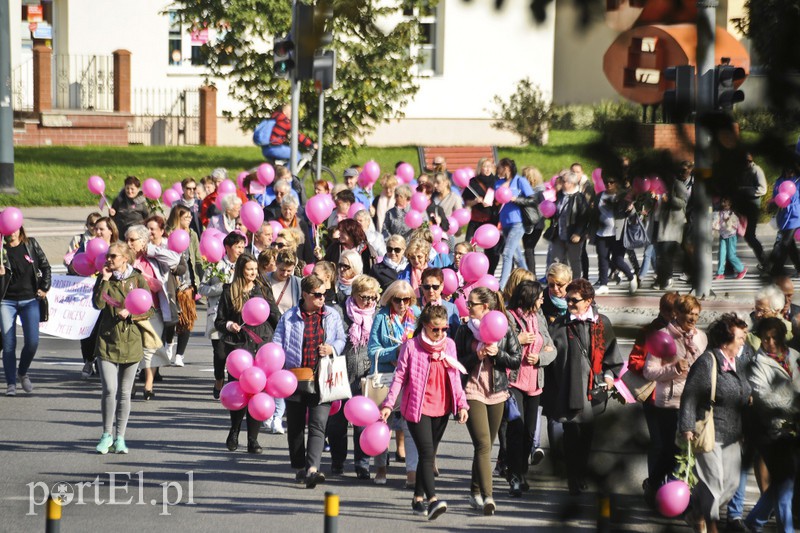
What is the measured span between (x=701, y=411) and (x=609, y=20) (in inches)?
39.7

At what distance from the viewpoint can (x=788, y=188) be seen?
1.70 metres

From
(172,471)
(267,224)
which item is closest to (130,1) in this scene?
(267,224)

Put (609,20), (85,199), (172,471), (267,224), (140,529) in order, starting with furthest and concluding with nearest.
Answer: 1. (85,199)
2. (267,224)
3. (172,471)
4. (140,529)
5. (609,20)

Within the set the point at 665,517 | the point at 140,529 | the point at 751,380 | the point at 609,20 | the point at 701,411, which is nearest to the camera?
the point at 609,20

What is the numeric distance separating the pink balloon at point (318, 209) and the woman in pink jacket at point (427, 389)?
523 centimetres

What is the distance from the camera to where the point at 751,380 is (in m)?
1.90

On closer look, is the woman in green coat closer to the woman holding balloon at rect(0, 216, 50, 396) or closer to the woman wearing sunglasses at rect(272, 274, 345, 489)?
the woman wearing sunglasses at rect(272, 274, 345, 489)

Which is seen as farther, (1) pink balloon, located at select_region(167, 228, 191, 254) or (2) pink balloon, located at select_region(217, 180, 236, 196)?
(2) pink balloon, located at select_region(217, 180, 236, 196)

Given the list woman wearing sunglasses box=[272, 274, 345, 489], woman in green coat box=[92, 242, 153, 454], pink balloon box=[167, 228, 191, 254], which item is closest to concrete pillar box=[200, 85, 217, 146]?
pink balloon box=[167, 228, 191, 254]

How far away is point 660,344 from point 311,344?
273 inches

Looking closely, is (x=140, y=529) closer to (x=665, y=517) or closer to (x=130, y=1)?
(x=665, y=517)

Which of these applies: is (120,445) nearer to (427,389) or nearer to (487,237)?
(427,389)

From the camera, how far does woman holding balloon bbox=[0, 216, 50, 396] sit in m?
11.4

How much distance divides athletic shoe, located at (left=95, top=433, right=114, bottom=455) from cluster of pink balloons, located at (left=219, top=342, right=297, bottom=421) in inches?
47.0
